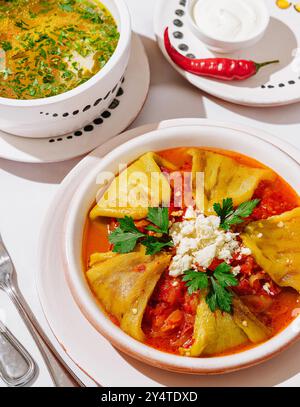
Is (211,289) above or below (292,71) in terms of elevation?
below

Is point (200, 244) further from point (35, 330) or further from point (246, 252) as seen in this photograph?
point (35, 330)

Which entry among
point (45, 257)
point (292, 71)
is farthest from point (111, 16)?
point (45, 257)

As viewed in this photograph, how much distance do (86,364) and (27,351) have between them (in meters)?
0.32

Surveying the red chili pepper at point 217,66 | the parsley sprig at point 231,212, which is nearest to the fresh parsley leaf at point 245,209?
the parsley sprig at point 231,212

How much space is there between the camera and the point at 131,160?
267 cm

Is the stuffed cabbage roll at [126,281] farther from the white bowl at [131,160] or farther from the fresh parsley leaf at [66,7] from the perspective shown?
the fresh parsley leaf at [66,7]

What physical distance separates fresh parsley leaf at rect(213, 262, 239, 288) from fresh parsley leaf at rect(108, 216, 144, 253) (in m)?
0.36

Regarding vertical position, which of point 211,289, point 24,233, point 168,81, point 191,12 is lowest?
point 24,233

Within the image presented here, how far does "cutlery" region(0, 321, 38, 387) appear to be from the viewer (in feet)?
7.84

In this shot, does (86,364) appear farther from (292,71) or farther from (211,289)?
(292,71)

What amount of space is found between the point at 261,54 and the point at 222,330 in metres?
1.71

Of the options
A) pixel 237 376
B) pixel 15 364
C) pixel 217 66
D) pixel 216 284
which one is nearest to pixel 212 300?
pixel 216 284

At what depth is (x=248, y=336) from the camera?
2.31m

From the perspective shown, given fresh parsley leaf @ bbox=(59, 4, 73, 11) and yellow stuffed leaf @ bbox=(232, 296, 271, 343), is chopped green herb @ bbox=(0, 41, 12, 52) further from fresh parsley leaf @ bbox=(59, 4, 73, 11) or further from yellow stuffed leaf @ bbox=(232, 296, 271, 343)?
yellow stuffed leaf @ bbox=(232, 296, 271, 343)
